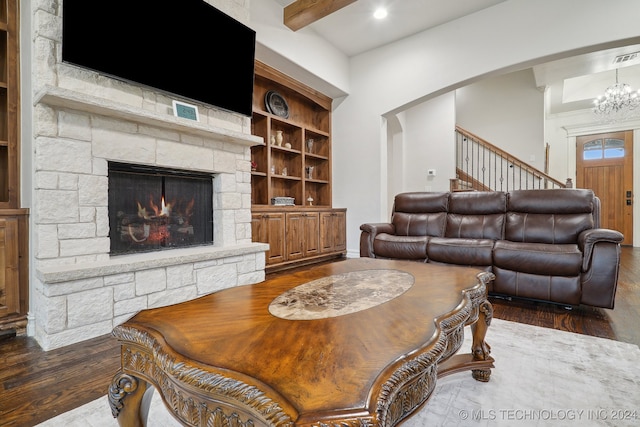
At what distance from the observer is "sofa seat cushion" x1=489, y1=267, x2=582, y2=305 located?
243 centimetres

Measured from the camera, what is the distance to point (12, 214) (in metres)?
2.03

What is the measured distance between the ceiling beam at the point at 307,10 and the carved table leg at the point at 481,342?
3.37 meters

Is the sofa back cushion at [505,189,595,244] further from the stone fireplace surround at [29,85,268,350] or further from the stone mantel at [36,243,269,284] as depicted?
the stone fireplace surround at [29,85,268,350]

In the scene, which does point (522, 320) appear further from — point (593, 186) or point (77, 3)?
point (593, 186)

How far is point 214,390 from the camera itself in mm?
653

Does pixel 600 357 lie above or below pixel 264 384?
below

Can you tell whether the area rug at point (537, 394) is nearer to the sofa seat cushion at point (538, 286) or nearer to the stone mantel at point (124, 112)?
the sofa seat cushion at point (538, 286)

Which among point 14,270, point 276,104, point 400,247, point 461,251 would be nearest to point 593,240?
point 461,251

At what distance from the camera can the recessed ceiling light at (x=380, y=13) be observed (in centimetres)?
400

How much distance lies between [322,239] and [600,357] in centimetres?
343

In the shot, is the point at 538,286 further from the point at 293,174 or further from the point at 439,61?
the point at 293,174

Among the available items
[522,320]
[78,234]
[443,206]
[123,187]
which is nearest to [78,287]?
[78,234]

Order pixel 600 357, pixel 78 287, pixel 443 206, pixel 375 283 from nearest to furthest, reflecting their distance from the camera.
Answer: pixel 375 283, pixel 600 357, pixel 78 287, pixel 443 206

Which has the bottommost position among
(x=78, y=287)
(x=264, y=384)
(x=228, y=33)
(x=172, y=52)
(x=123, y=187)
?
(x=78, y=287)
